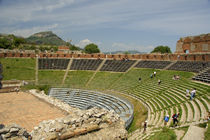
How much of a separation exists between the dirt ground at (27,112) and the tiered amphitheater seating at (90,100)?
4.83m

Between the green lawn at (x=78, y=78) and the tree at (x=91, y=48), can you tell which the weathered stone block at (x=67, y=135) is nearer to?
the green lawn at (x=78, y=78)

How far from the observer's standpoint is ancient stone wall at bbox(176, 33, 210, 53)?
31.5m

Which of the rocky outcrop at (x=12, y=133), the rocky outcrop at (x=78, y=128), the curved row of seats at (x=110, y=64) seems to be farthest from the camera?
the curved row of seats at (x=110, y=64)

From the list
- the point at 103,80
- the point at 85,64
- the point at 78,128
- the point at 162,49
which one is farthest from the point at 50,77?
the point at 162,49

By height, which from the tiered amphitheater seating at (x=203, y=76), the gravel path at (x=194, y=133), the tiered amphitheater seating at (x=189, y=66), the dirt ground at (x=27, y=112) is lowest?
the dirt ground at (x=27, y=112)

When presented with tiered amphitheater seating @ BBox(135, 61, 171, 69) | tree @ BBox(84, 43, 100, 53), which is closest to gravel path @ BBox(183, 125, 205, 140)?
tiered amphitheater seating @ BBox(135, 61, 171, 69)

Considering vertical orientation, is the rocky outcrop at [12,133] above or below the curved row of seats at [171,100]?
above

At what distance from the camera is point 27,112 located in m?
15.5

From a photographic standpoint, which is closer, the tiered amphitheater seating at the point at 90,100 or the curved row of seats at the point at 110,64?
the tiered amphitheater seating at the point at 90,100

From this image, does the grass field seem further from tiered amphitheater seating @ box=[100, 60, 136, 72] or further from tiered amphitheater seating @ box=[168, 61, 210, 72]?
tiered amphitheater seating @ box=[100, 60, 136, 72]

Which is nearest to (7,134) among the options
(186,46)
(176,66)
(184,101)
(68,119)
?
(68,119)

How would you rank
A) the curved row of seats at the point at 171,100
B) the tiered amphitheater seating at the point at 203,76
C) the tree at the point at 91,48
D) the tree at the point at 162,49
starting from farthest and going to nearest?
the tree at the point at 91,48, the tree at the point at 162,49, the tiered amphitheater seating at the point at 203,76, the curved row of seats at the point at 171,100

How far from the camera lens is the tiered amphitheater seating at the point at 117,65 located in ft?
115

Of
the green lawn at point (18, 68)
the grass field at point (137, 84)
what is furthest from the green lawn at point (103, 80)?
the green lawn at point (18, 68)
